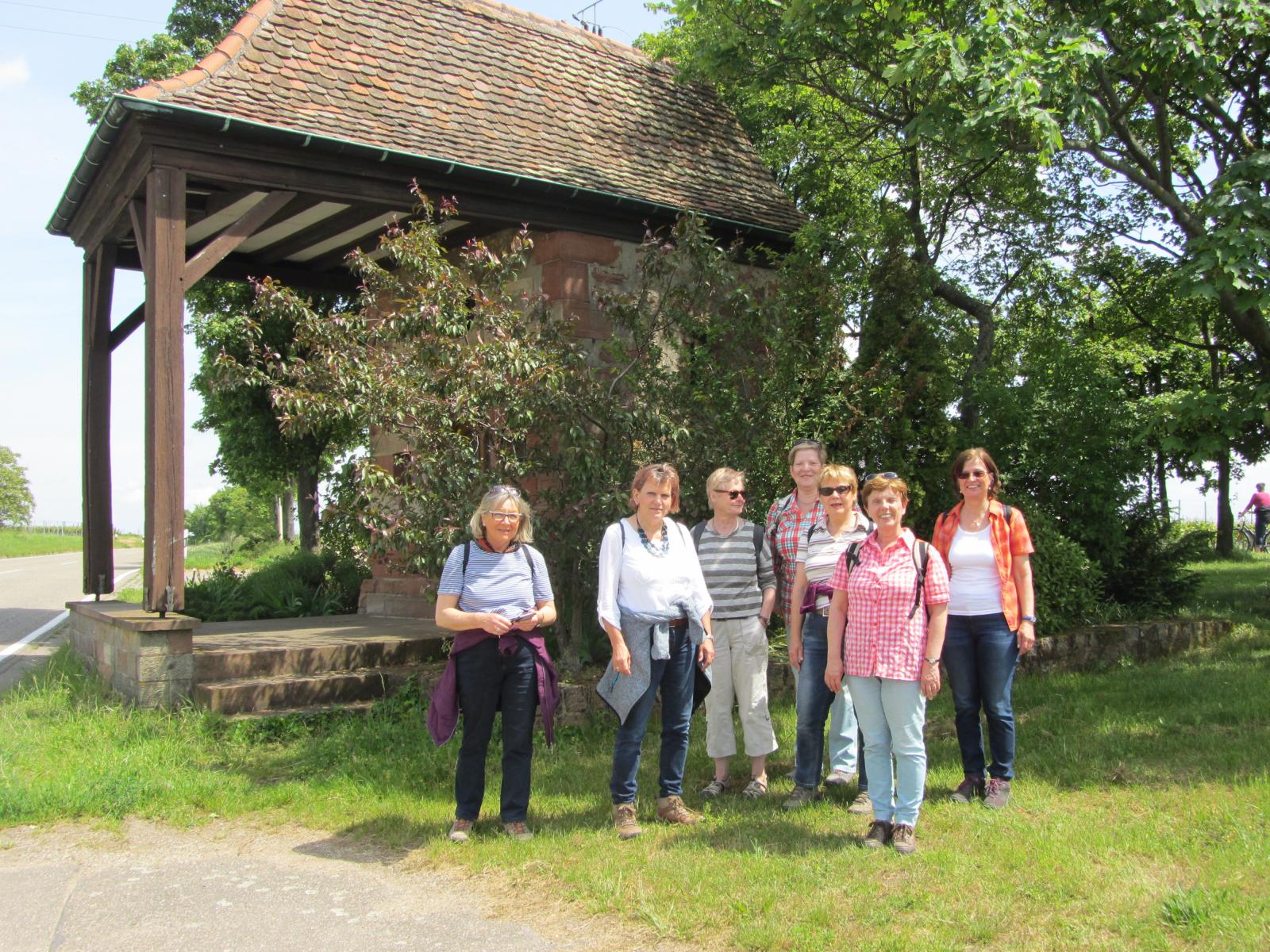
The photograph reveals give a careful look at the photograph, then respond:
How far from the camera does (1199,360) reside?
19.1 metres

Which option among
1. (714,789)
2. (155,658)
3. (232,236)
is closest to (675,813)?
(714,789)

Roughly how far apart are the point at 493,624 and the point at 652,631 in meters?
0.73

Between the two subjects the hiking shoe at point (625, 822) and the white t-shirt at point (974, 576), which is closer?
the hiking shoe at point (625, 822)

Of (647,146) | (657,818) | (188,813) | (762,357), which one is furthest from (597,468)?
(647,146)

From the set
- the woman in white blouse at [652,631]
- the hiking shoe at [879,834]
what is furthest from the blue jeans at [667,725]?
the hiking shoe at [879,834]

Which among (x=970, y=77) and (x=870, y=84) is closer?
(x=970, y=77)

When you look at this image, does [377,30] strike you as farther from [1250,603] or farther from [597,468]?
[1250,603]

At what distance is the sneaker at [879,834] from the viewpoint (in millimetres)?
4574

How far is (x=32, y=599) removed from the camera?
726 inches

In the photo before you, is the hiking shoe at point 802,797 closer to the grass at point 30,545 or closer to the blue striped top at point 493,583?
the blue striped top at point 493,583

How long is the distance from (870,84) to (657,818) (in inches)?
343

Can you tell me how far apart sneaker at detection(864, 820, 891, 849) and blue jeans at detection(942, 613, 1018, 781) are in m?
0.79

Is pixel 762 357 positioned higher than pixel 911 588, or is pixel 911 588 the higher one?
pixel 762 357

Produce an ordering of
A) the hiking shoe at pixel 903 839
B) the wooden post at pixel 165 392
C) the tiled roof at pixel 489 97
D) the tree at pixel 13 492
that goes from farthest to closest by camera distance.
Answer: the tree at pixel 13 492 < the tiled roof at pixel 489 97 < the wooden post at pixel 165 392 < the hiking shoe at pixel 903 839
